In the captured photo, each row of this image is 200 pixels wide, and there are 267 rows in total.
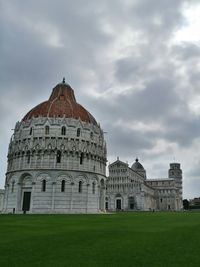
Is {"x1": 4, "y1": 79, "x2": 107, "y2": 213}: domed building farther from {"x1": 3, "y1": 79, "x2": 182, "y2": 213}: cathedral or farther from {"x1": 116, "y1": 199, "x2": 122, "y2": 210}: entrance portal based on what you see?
{"x1": 116, "y1": 199, "x2": 122, "y2": 210}: entrance portal

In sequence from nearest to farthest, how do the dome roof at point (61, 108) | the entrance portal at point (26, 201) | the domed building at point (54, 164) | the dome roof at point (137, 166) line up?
the domed building at point (54, 164)
the entrance portal at point (26, 201)
the dome roof at point (61, 108)
the dome roof at point (137, 166)

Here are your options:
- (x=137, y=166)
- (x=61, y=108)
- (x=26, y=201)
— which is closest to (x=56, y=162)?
(x=26, y=201)

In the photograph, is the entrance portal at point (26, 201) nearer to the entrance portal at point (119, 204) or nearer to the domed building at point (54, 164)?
the domed building at point (54, 164)

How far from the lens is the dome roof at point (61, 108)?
73.3 metres

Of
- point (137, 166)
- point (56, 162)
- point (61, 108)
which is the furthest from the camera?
point (137, 166)

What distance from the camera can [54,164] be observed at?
6706 cm

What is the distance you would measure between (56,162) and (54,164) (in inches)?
27.4

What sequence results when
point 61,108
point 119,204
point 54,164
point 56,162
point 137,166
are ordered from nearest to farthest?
point 54,164, point 56,162, point 61,108, point 119,204, point 137,166

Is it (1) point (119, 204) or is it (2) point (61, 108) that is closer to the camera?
(2) point (61, 108)

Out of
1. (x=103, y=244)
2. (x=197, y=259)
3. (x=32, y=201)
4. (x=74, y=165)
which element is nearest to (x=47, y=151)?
(x=74, y=165)

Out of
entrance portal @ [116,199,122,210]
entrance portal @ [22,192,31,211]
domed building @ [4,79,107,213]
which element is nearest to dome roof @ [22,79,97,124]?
domed building @ [4,79,107,213]

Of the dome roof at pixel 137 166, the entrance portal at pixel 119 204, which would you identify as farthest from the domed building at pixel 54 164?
the dome roof at pixel 137 166

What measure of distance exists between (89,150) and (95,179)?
6955 millimetres

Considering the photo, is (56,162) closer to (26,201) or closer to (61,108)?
(26,201)
